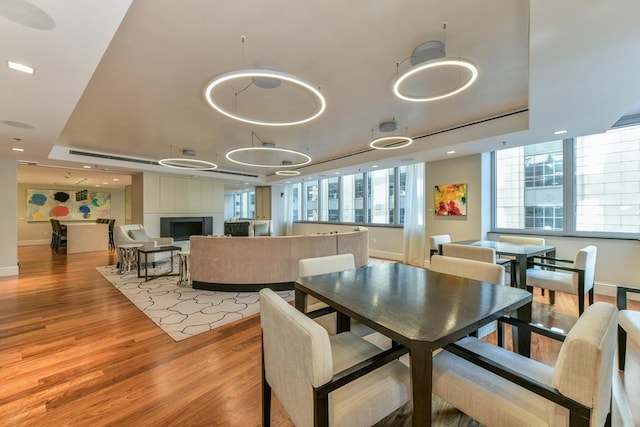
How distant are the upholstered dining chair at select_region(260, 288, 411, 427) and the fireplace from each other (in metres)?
7.37

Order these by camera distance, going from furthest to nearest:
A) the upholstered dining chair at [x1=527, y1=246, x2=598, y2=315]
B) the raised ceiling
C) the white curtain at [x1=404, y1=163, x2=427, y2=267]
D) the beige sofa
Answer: the white curtain at [x1=404, y1=163, x2=427, y2=267]
the beige sofa
the upholstered dining chair at [x1=527, y1=246, x2=598, y2=315]
the raised ceiling

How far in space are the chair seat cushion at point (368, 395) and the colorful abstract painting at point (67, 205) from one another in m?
13.2

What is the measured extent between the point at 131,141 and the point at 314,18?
4.91 meters

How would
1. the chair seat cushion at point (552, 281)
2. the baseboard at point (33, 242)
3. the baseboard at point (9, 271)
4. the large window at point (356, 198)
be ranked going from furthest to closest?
the baseboard at point (33, 242) < the large window at point (356, 198) < the baseboard at point (9, 271) < the chair seat cushion at point (552, 281)

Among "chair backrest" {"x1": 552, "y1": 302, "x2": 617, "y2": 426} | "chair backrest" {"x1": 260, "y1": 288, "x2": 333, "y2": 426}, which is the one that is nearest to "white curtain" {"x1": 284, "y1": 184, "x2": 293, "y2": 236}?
"chair backrest" {"x1": 260, "y1": 288, "x2": 333, "y2": 426}

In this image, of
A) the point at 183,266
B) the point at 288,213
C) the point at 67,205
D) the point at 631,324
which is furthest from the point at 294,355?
the point at 67,205

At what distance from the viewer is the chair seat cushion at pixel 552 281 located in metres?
2.85

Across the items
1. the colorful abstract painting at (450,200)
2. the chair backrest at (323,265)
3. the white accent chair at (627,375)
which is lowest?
the white accent chair at (627,375)

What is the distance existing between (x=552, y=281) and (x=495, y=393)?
8.68 ft

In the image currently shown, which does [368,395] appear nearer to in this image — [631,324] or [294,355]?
[294,355]

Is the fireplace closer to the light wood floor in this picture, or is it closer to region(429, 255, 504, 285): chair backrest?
the light wood floor

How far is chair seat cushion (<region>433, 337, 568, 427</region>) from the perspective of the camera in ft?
3.27

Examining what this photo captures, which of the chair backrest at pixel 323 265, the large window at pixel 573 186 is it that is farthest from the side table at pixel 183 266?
the large window at pixel 573 186

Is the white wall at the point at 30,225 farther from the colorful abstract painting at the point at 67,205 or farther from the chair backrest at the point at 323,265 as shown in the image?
the chair backrest at the point at 323,265
